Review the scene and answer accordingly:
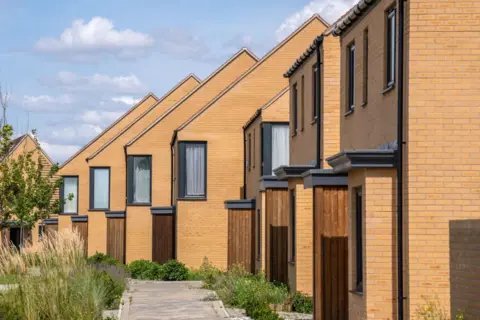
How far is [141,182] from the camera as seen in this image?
1781 inches

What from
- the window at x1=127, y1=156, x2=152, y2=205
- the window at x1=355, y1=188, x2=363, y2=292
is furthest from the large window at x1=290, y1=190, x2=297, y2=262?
the window at x1=127, y1=156, x2=152, y2=205

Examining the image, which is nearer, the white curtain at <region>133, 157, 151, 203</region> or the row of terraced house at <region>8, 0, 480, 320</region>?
the row of terraced house at <region>8, 0, 480, 320</region>

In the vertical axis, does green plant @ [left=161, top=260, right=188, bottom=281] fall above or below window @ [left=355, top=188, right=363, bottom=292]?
below

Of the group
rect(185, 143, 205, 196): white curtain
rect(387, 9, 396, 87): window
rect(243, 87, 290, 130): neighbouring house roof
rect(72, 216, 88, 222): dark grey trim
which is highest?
rect(243, 87, 290, 130): neighbouring house roof

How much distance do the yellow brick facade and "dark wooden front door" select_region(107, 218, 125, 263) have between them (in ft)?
28.3

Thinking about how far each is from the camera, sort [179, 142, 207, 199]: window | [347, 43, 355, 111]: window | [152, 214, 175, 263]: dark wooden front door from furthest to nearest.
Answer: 1. [152, 214, 175, 263]: dark wooden front door
2. [179, 142, 207, 199]: window
3. [347, 43, 355, 111]: window

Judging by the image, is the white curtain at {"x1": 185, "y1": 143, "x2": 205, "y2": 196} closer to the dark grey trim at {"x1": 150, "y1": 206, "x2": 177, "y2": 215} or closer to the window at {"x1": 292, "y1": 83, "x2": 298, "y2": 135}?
the dark grey trim at {"x1": 150, "y1": 206, "x2": 177, "y2": 215}

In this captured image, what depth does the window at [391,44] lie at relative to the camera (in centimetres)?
1521

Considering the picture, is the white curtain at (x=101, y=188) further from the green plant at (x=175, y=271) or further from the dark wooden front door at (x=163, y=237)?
the green plant at (x=175, y=271)

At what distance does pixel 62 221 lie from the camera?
5947 cm

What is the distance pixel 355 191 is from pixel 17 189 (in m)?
25.4

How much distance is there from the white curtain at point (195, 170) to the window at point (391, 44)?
911 inches

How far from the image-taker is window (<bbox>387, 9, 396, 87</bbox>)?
1521 cm

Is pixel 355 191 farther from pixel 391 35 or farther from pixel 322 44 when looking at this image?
pixel 322 44
